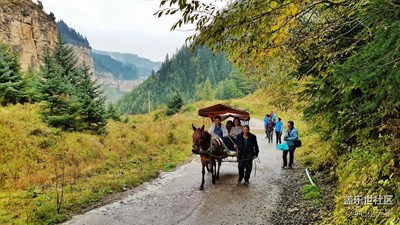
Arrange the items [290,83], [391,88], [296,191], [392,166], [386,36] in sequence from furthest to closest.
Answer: [290,83]
[296,191]
[392,166]
[391,88]
[386,36]

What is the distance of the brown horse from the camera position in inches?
370

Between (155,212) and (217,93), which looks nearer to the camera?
(155,212)

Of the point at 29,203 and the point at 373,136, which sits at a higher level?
the point at 373,136

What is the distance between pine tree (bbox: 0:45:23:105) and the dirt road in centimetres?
1373

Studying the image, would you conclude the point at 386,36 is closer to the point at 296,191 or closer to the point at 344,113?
the point at 344,113

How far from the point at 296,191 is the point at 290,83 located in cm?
357

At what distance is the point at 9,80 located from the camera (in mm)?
19594

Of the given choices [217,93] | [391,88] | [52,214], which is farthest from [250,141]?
[217,93]

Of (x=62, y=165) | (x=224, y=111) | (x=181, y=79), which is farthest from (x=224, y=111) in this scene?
(x=181, y=79)

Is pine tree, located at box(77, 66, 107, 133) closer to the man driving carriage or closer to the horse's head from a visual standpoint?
the man driving carriage

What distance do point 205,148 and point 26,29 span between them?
5298 cm

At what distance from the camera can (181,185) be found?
1006cm

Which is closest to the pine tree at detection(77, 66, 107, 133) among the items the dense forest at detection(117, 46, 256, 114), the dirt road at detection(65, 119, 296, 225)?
the dirt road at detection(65, 119, 296, 225)

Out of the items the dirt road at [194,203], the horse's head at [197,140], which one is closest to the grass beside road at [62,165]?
the dirt road at [194,203]
